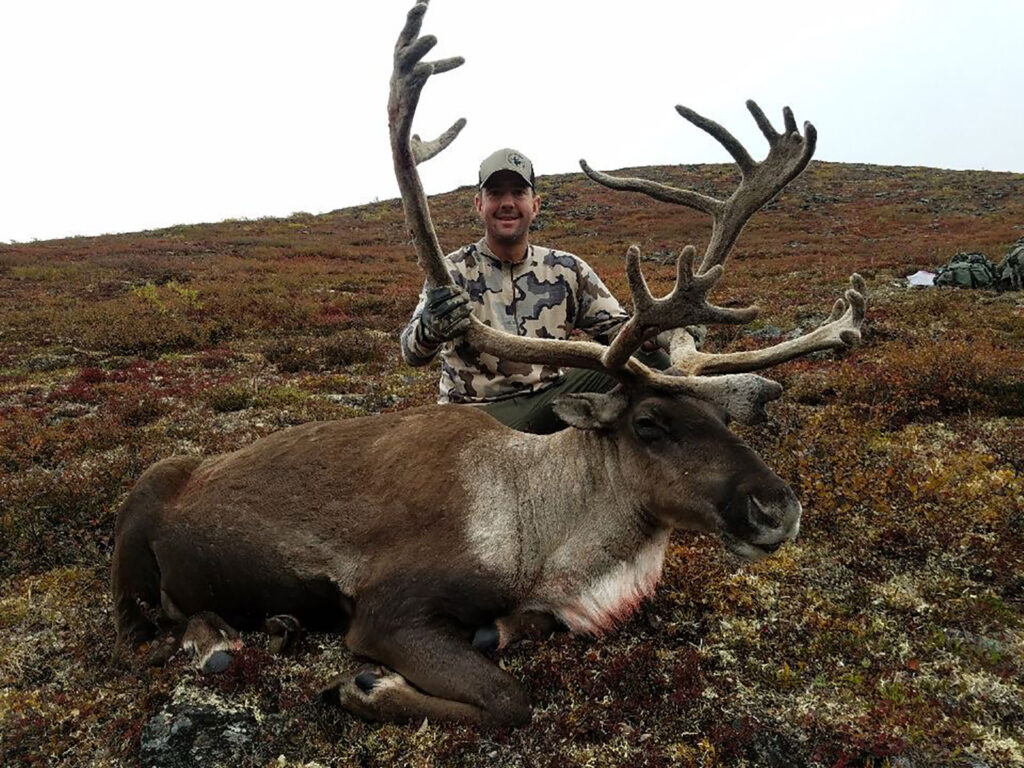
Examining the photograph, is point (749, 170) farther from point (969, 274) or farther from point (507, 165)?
point (969, 274)

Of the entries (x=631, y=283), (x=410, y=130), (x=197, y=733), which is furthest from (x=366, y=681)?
(x=410, y=130)

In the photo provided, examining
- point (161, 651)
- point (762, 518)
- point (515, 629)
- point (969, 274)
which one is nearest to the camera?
point (762, 518)

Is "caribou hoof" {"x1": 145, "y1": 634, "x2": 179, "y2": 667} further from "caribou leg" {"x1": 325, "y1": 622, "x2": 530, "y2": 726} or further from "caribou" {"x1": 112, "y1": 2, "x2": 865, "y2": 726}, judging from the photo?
"caribou leg" {"x1": 325, "y1": 622, "x2": 530, "y2": 726}

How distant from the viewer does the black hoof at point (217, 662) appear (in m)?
4.07

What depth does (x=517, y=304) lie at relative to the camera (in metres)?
6.54

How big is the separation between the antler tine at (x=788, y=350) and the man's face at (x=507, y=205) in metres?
2.20

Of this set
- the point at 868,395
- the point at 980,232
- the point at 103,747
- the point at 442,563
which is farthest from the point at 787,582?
the point at 980,232

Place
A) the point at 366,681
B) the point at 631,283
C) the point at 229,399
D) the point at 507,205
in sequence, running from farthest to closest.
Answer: the point at 229,399, the point at 507,205, the point at 631,283, the point at 366,681

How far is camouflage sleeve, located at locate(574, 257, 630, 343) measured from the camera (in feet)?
22.0

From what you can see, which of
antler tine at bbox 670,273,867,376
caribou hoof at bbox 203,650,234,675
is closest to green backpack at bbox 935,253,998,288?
antler tine at bbox 670,273,867,376

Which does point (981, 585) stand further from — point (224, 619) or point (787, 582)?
point (224, 619)

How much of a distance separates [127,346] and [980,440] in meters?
13.4

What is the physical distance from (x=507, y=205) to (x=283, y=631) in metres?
4.03

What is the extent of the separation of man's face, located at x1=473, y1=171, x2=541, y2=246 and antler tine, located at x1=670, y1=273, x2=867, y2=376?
2.20 m
